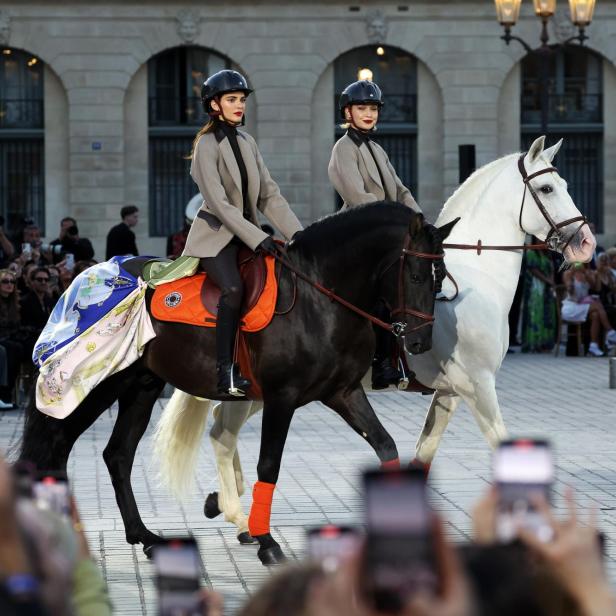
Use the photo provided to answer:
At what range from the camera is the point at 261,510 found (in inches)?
322

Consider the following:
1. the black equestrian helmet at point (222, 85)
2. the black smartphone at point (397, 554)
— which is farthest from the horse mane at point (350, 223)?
the black smartphone at point (397, 554)

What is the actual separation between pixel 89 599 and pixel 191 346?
557 cm

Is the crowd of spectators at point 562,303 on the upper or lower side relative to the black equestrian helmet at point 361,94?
lower

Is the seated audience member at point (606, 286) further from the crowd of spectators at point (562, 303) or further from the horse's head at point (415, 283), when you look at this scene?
the horse's head at point (415, 283)

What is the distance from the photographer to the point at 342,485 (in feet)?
35.5

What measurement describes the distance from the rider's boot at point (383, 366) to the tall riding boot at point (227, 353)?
3.64 ft

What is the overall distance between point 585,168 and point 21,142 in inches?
509

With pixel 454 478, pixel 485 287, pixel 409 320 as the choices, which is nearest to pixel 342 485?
pixel 454 478

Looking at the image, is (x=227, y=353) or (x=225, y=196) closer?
(x=227, y=353)

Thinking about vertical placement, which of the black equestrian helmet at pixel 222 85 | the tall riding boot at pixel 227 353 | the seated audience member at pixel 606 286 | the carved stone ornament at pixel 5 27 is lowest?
the seated audience member at pixel 606 286

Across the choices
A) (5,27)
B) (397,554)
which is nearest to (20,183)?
(5,27)

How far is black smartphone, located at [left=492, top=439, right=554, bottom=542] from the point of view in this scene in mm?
2705

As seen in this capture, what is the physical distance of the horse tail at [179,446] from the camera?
9.17 m

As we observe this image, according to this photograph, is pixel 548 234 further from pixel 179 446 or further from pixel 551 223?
pixel 179 446
